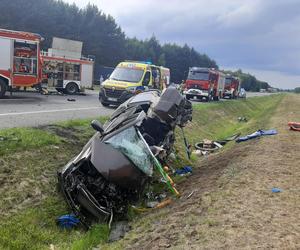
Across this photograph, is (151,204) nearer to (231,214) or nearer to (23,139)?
(231,214)

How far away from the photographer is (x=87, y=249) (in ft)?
18.7

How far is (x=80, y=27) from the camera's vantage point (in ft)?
241

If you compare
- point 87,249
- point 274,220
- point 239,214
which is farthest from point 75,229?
point 274,220

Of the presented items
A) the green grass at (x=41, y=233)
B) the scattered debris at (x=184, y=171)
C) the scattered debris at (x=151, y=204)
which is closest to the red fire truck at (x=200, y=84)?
the scattered debris at (x=184, y=171)

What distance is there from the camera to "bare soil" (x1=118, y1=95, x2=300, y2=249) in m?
4.76

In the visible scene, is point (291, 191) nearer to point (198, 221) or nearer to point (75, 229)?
point (198, 221)

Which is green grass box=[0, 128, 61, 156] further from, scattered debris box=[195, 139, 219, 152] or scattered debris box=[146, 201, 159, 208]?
scattered debris box=[195, 139, 219, 152]

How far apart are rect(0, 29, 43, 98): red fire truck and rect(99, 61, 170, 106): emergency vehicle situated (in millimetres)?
3496

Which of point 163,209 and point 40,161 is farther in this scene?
point 40,161

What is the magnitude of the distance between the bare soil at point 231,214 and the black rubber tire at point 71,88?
18283mm

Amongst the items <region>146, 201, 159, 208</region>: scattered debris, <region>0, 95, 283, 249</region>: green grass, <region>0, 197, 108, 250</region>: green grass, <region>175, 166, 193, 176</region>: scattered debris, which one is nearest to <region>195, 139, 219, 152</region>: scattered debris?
<region>0, 95, 283, 249</region>: green grass

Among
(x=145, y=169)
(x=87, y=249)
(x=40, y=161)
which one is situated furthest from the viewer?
(x=40, y=161)

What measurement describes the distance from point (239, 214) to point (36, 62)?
16.7 metres

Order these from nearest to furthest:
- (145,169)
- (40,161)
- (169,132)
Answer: (145,169) < (40,161) < (169,132)
